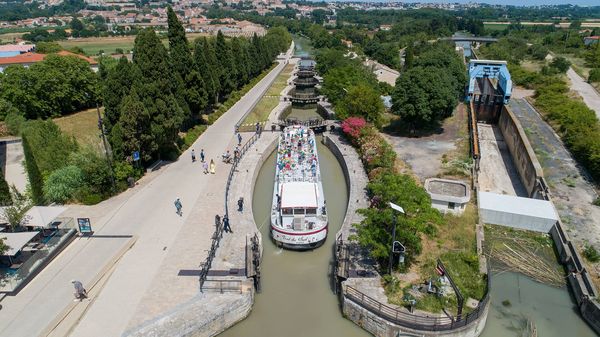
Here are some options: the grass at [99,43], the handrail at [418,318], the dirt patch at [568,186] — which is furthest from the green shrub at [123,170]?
the grass at [99,43]

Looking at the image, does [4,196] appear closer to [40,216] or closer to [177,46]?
[40,216]

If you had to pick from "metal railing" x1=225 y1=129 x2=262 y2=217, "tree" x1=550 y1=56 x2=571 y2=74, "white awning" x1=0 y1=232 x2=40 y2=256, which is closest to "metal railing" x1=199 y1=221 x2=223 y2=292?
"metal railing" x1=225 y1=129 x2=262 y2=217

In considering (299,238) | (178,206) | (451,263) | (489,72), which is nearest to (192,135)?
(178,206)

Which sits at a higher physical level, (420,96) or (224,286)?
(420,96)

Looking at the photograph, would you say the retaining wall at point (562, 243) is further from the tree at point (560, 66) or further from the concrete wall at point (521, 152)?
the tree at point (560, 66)

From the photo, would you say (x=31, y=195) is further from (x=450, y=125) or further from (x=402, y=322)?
(x=450, y=125)

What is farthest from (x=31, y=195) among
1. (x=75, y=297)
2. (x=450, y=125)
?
(x=450, y=125)
